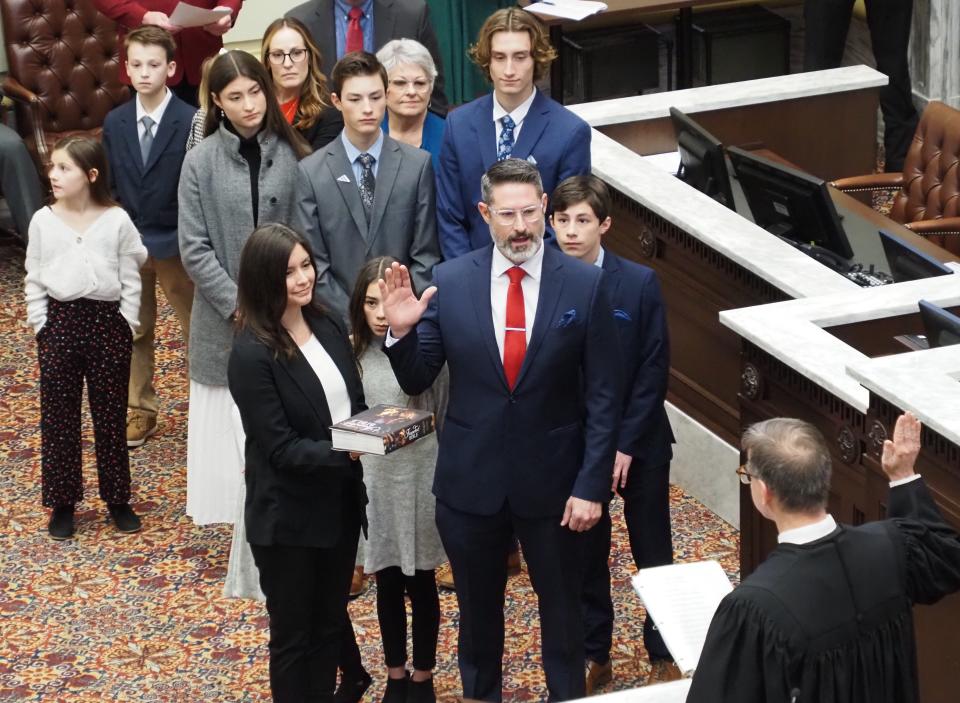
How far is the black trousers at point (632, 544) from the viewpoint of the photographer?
474 cm

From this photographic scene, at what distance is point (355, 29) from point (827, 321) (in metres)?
2.41

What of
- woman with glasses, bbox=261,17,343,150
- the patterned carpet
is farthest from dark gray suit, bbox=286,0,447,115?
the patterned carpet

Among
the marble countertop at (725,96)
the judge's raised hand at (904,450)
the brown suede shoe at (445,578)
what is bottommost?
the brown suede shoe at (445,578)

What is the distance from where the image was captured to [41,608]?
5449mm

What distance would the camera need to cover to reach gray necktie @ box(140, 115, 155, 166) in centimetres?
593

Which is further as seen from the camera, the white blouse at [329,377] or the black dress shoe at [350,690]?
the black dress shoe at [350,690]

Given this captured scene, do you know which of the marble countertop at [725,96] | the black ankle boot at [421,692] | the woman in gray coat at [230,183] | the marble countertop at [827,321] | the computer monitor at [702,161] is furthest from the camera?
the marble countertop at [725,96]

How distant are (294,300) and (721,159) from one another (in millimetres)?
2542

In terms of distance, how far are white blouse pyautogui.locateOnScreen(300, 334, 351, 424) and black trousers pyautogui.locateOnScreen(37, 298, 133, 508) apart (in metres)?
1.60

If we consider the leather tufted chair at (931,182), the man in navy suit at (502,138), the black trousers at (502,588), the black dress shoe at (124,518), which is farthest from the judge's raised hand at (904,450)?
the black dress shoe at (124,518)

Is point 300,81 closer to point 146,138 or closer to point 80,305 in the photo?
point 146,138

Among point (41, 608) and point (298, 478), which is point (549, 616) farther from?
point (41, 608)

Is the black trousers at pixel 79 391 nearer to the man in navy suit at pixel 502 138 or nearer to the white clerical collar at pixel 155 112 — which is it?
the white clerical collar at pixel 155 112

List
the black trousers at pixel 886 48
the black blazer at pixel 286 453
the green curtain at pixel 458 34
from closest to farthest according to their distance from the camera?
1. the black blazer at pixel 286 453
2. the black trousers at pixel 886 48
3. the green curtain at pixel 458 34
